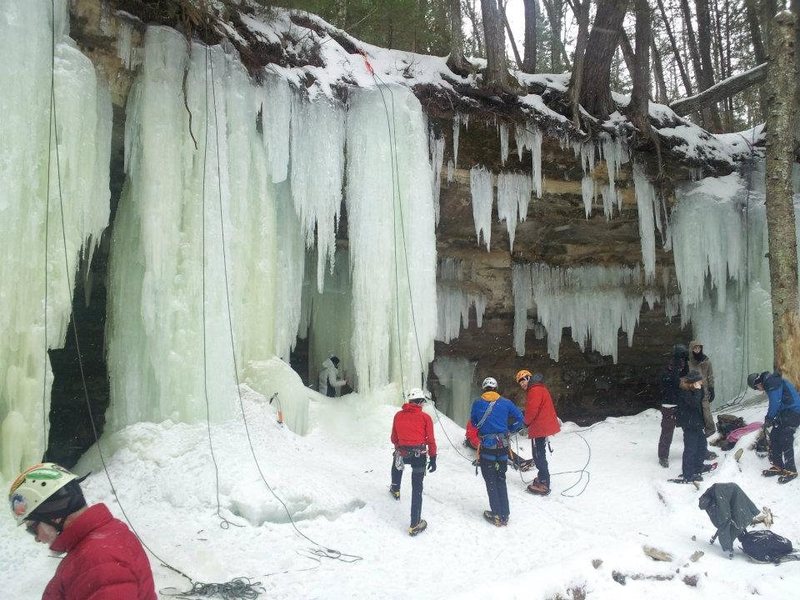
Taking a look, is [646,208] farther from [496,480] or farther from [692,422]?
[496,480]

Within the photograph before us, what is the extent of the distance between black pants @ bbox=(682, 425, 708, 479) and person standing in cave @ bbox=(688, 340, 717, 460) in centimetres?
56

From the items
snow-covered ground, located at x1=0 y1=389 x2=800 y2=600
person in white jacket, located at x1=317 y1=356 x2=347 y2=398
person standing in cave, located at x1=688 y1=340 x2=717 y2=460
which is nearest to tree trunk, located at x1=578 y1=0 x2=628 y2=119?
person standing in cave, located at x1=688 y1=340 x2=717 y2=460

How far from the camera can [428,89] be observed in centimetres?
779

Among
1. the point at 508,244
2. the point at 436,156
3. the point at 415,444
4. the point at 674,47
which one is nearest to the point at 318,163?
the point at 436,156

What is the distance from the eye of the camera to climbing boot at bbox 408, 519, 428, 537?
5.00 meters

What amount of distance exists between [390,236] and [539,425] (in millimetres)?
3076

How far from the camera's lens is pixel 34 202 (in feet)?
16.2

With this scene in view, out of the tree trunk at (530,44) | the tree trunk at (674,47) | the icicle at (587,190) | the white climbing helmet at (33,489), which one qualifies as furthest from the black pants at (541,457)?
the tree trunk at (674,47)

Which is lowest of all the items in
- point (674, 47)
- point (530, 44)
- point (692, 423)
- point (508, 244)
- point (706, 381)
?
point (692, 423)

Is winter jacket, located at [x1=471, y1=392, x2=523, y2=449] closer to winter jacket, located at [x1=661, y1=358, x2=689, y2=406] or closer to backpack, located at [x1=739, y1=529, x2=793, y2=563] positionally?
backpack, located at [x1=739, y1=529, x2=793, y2=563]

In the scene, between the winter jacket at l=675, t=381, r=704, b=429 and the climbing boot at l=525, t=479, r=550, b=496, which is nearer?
the winter jacket at l=675, t=381, r=704, b=429

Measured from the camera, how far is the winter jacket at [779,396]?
19.1ft

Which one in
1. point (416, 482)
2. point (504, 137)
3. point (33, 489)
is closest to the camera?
point (33, 489)

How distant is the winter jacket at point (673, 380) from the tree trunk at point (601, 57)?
409 centimetres
